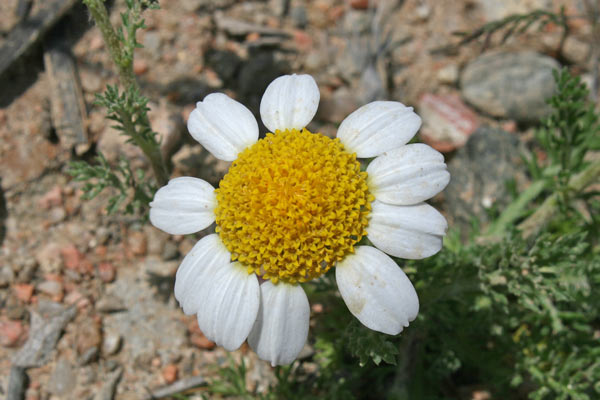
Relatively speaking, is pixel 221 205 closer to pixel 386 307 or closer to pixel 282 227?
pixel 282 227

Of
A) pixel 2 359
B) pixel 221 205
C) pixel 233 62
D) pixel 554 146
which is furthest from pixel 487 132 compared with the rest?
pixel 2 359

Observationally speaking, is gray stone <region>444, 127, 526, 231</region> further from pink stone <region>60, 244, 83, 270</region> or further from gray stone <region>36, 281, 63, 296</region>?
gray stone <region>36, 281, 63, 296</region>

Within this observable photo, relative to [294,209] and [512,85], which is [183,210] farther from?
[512,85]

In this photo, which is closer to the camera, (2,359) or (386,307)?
(386,307)

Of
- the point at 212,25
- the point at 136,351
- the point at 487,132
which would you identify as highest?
the point at 212,25

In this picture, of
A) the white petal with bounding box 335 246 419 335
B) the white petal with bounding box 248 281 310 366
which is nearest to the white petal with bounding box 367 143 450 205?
the white petal with bounding box 335 246 419 335

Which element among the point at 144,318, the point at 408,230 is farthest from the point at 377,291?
the point at 144,318
